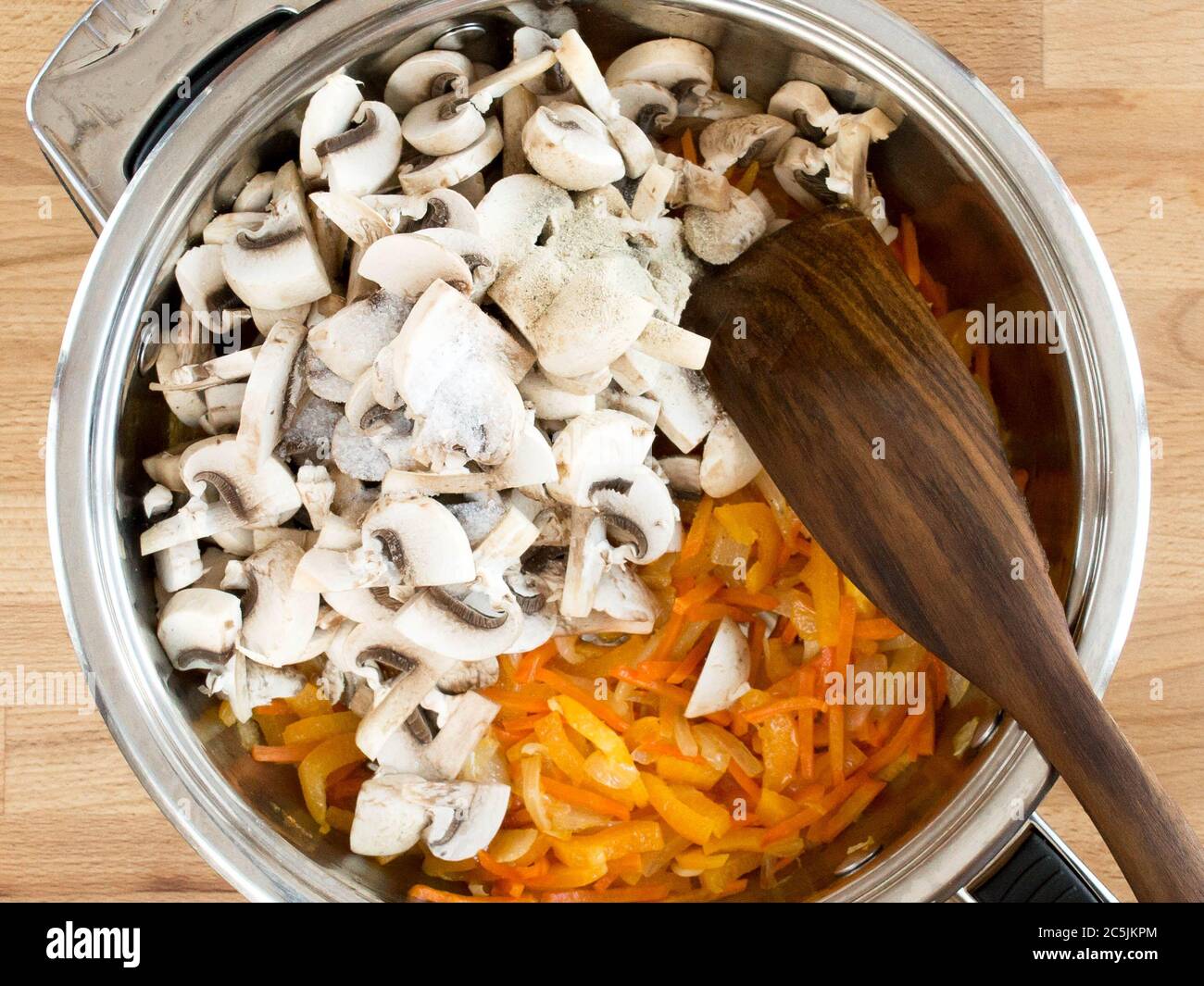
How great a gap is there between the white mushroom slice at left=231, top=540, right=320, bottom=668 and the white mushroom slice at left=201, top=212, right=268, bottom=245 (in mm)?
432

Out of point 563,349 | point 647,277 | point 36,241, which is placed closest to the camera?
point 563,349

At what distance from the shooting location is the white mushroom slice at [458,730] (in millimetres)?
1422

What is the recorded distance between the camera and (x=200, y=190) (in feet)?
4.30

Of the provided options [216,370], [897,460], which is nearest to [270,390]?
[216,370]

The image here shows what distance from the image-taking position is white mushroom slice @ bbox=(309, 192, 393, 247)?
4.16 ft

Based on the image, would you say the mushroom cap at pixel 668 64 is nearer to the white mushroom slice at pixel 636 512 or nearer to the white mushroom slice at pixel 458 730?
the white mushroom slice at pixel 636 512

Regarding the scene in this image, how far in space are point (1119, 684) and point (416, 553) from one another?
47.6 inches

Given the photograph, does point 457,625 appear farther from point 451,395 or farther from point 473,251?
point 473,251

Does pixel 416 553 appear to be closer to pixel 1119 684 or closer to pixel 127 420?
pixel 127 420

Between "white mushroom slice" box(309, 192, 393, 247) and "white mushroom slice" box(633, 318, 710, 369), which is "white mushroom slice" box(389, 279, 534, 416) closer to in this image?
"white mushroom slice" box(309, 192, 393, 247)

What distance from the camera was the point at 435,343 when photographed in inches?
47.8

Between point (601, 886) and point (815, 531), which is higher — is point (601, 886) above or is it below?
below

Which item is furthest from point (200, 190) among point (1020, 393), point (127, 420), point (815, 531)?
point (1020, 393)

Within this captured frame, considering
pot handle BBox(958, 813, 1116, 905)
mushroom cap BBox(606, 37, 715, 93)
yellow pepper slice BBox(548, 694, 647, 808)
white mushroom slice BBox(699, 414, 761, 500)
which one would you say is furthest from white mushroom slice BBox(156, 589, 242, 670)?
pot handle BBox(958, 813, 1116, 905)
